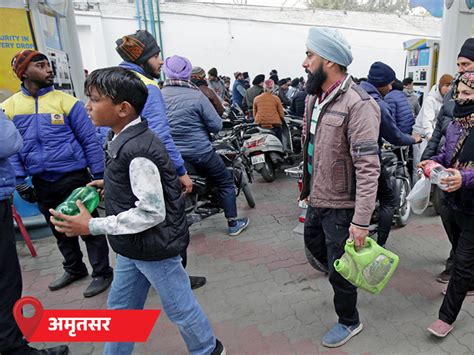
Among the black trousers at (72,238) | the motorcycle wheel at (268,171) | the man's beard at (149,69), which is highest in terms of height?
the man's beard at (149,69)

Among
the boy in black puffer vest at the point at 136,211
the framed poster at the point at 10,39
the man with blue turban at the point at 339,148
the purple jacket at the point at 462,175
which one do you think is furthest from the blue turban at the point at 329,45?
the framed poster at the point at 10,39

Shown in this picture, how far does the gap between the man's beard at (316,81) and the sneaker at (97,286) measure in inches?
95.8

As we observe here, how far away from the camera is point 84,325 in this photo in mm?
1430

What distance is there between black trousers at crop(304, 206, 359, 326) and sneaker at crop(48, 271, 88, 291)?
7.40 ft

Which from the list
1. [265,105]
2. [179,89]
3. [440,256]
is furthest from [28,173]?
[265,105]

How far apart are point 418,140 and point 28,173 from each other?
11.1 feet

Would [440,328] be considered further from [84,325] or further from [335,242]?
[84,325]

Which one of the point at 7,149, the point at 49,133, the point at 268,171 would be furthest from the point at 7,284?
the point at 268,171

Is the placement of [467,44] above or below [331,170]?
above

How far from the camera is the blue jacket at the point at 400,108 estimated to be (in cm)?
414

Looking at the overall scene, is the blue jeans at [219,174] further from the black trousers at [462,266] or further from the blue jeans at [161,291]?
the black trousers at [462,266]

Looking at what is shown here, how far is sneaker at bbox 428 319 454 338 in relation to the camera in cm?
234

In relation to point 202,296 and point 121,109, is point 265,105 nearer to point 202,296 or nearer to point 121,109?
point 202,296

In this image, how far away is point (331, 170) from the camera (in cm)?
207
